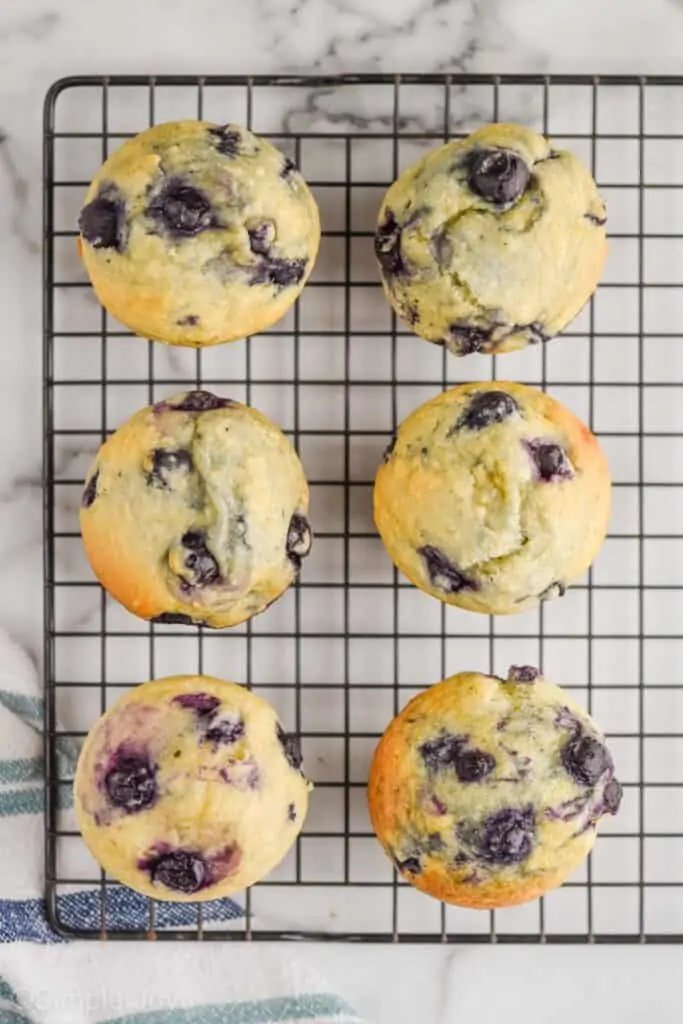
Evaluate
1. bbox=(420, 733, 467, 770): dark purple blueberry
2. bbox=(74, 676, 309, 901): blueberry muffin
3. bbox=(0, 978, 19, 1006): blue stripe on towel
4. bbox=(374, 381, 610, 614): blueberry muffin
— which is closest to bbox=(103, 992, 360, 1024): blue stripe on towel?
bbox=(0, 978, 19, 1006): blue stripe on towel

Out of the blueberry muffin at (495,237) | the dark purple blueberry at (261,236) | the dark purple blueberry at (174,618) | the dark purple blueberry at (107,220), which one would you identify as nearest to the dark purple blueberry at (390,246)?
the blueberry muffin at (495,237)

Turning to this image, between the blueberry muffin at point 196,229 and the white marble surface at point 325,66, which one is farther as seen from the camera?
the white marble surface at point 325,66

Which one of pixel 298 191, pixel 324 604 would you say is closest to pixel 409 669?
pixel 324 604

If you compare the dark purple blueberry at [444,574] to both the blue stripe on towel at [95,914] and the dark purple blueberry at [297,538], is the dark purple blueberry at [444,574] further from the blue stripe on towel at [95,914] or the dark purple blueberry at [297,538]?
the blue stripe on towel at [95,914]

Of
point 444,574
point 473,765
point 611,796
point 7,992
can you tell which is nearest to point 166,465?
point 444,574

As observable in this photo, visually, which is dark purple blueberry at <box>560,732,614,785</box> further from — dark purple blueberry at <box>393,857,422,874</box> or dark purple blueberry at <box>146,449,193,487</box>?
dark purple blueberry at <box>146,449,193,487</box>

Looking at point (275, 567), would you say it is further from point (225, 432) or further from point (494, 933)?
point (494, 933)

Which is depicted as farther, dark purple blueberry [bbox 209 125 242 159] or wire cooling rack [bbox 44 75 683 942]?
wire cooling rack [bbox 44 75 683 942]
